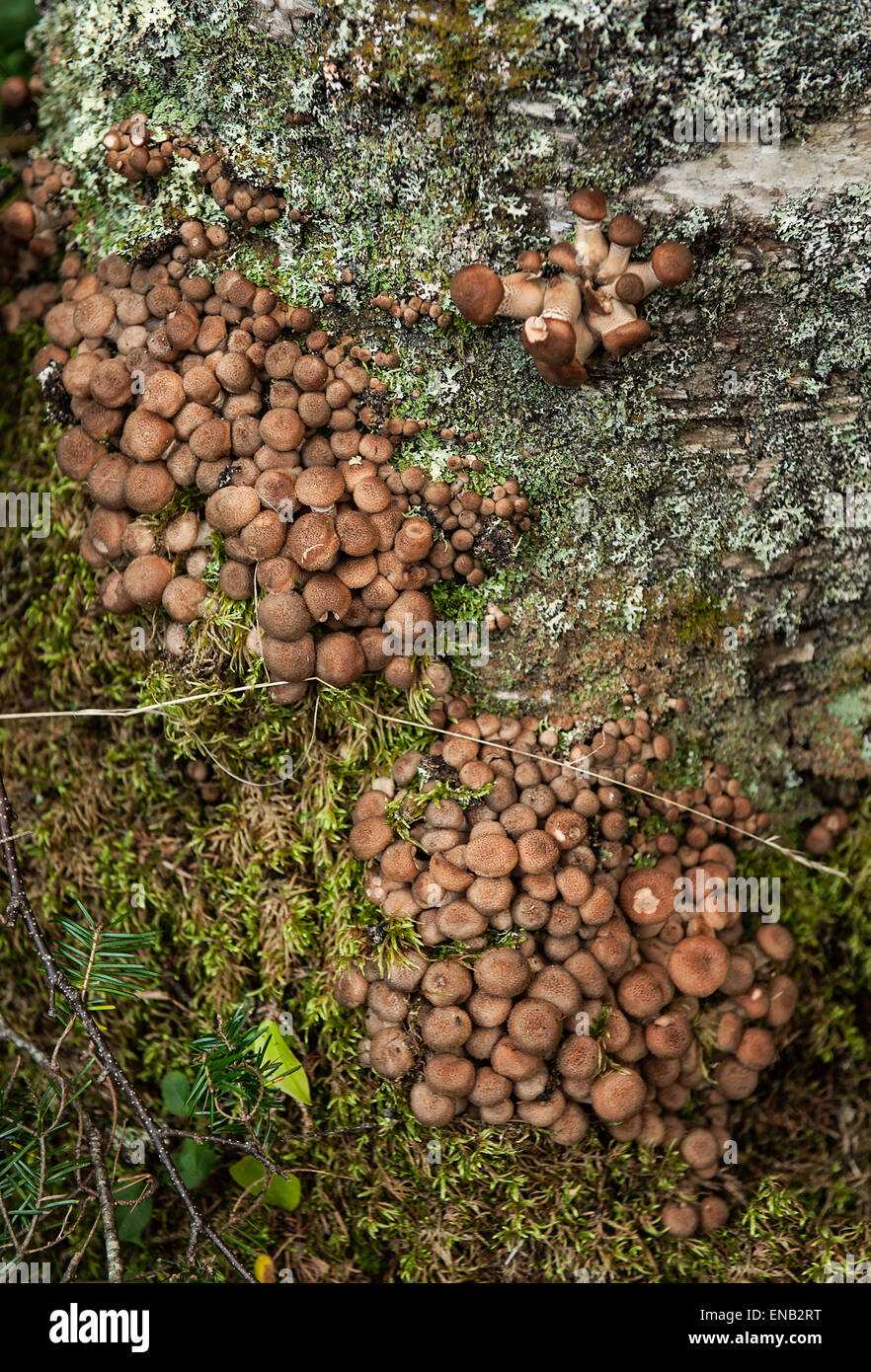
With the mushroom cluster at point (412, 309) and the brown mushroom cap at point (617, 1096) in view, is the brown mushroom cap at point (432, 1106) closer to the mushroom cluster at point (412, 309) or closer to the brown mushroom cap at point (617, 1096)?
the brown mushroom cap at point (617, 1096)

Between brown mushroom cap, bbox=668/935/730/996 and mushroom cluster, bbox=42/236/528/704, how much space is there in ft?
3.92

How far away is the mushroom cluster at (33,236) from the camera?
345 centimetres

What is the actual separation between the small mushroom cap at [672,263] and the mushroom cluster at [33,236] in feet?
6.89

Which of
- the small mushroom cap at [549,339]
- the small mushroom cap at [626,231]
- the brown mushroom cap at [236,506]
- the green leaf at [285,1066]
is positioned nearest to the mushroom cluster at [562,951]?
the green leaf at [285,1066]

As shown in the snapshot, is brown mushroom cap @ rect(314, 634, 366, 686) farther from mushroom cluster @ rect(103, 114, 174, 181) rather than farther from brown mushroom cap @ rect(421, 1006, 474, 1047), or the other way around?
mushroom cluster @ rect(103, 114, 174, 181)

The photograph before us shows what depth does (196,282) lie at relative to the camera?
3117mm

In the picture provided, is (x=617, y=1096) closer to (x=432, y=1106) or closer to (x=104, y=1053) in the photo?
(x=432, y=1106)

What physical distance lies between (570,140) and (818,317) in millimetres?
934

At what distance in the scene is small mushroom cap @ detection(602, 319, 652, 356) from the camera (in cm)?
284

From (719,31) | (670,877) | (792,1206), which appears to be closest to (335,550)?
(670,877)

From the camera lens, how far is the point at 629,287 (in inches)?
110

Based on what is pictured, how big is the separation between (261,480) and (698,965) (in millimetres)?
2099

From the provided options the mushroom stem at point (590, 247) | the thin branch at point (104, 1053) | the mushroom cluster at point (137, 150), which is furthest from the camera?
the mushroom cluster at point (137, 150)

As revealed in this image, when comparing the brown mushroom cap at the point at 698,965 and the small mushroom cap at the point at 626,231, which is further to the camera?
the brown mushroom cap at the point at 698,965
